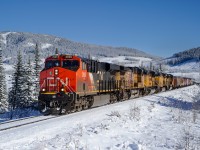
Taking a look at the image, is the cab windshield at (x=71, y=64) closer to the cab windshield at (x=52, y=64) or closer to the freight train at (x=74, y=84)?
the freight train at (x=74, y=84)

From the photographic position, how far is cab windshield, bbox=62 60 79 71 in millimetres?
20038

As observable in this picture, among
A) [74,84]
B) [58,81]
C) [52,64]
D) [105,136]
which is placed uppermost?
[52,64]

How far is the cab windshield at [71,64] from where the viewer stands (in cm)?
2004

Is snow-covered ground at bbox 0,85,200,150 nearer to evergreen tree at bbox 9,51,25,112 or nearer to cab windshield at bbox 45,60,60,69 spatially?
cab windshield at bbox 45,60,60,69

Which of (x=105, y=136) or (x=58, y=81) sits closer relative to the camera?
(x=105, y=136)

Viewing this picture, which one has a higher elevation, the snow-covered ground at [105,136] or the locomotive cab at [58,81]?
the locomotive cab at [58,81]

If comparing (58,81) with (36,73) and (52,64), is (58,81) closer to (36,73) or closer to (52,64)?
(52,64)

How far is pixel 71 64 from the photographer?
2019cm

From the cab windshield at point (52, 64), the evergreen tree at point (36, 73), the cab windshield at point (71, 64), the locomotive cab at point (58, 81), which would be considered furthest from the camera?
the evergreen tree at point (36, 73)

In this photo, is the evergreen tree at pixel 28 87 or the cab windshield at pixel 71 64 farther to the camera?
the evergreen tree at pixel 28 87

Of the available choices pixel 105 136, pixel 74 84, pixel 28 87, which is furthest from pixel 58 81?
pixel 28 87

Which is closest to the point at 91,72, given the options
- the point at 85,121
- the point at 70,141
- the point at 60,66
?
the point at 60,66

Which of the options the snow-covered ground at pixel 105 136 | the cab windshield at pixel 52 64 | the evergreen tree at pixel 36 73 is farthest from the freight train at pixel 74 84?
the evergreen tree at pixel 36 73

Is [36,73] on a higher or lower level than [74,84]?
higher
